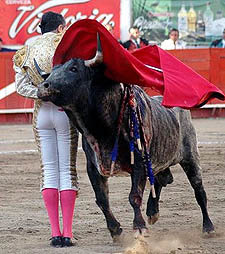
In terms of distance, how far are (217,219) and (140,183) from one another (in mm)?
1438

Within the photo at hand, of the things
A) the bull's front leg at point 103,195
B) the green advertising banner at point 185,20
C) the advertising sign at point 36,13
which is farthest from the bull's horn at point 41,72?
the green advertising banner at point 185,20

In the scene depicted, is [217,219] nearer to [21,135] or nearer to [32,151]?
[32,151]

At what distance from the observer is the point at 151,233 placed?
6.38 m

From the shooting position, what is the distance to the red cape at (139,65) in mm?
5363

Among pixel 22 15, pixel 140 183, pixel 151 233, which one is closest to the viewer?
pixel 140 183

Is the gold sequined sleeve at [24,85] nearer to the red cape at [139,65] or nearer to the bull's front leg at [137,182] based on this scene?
the red cape at [139,65]

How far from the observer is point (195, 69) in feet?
51.9

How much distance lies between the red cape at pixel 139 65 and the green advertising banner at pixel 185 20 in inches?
478

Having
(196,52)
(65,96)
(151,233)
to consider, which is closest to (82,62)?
(65,96)

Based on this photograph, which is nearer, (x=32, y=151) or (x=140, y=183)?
(x=140, y=183)

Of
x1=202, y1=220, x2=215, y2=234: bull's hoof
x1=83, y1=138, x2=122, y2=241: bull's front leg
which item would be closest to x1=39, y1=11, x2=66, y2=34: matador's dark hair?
x1=83, y1=138, x2=122, y2=241: bull's front leg

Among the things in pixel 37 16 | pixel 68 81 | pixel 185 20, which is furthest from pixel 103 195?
pixel 185 20

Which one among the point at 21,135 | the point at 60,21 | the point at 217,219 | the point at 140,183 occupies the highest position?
the point at 60,21

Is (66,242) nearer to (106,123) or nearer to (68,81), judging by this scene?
(106,123)
